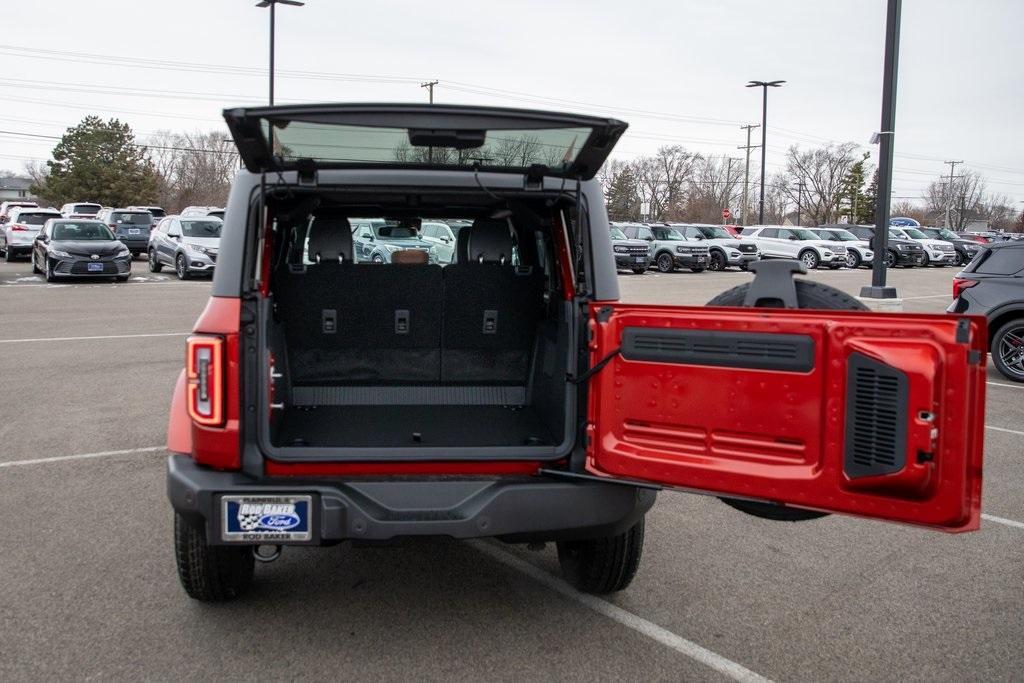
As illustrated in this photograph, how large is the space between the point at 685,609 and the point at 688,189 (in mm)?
111855

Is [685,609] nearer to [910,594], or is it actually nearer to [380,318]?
[910,594]

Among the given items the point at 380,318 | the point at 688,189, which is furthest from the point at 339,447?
the point at 688,189

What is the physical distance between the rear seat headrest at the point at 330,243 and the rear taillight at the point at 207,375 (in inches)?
54.9

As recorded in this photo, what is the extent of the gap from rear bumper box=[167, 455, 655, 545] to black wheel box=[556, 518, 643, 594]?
1.54ft

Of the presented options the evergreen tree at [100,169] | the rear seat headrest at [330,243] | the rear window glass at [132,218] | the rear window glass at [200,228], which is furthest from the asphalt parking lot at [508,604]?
the evergreen tree at [100,169]

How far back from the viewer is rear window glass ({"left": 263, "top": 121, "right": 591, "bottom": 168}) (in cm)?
340

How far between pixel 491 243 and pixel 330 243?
0.84 meters

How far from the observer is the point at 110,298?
19.3 m

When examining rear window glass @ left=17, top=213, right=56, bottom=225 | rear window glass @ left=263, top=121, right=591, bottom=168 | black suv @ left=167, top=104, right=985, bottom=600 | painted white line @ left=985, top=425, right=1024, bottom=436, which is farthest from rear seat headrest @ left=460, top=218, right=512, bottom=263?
rear window glass @ left=17, top=213, right=56, bottom=225

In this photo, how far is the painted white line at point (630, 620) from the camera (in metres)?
3.51

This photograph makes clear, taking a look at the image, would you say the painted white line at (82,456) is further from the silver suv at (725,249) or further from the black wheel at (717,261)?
the black wheel at (717,261)

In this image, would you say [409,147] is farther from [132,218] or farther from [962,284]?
[132,218]

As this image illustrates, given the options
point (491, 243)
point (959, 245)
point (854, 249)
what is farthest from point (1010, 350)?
point (959, 245)

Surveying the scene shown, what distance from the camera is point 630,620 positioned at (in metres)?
3.94
